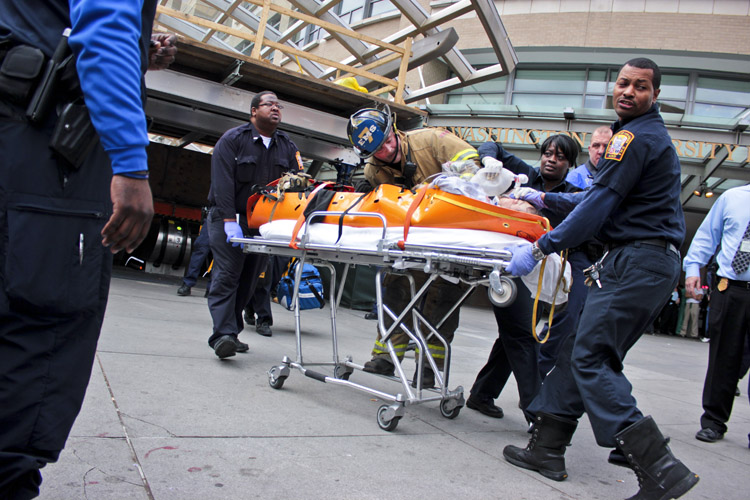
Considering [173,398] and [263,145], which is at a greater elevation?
[263,145]

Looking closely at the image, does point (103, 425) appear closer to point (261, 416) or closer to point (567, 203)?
point (261, 416)

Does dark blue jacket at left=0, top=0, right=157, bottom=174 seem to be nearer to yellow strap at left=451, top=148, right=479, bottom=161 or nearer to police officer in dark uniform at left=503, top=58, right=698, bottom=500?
police officer in dark uniform at left=503, top=58, right=698, bottom=500

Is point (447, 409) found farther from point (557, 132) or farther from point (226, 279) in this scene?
point (557, 132)

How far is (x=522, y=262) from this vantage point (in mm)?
2602

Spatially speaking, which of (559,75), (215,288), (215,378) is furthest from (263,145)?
(559,75)

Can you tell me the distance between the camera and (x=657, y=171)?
258cm

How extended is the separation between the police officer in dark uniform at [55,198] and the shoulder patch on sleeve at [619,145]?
2010 millimetres

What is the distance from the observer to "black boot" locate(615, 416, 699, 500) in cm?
228

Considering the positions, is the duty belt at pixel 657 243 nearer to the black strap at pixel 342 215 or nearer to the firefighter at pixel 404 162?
the firefighter at pixel 404 162

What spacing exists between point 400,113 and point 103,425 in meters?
7.53

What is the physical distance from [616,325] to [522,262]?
0.49m

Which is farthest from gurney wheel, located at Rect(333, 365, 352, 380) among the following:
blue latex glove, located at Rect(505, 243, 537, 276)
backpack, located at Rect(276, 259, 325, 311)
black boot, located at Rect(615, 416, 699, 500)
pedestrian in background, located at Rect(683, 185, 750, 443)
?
backpack, located at Rect(276, 259, 325, 311)

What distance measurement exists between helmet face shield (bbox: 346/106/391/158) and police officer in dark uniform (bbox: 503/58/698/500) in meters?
1.38

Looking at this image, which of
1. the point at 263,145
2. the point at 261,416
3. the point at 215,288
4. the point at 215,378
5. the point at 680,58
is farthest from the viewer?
the point at 680,58
